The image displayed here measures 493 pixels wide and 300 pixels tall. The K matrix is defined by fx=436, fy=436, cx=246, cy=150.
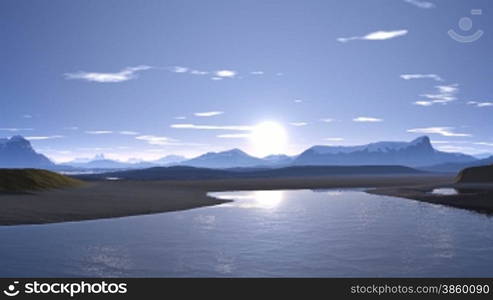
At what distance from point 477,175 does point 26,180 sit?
83013mm

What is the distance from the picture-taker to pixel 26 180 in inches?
2331

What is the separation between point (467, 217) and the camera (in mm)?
39219

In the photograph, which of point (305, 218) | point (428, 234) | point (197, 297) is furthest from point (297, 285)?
point (305, 218)

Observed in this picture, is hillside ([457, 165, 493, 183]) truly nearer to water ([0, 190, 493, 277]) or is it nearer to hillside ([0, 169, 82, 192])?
water ([0, 190, 493, 277])

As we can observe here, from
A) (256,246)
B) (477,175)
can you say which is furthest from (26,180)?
(477,175)

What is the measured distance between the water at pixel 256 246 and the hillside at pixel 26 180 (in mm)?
23255

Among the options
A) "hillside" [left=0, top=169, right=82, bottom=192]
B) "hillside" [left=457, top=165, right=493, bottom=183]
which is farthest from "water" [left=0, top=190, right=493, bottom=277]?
"hillside" [left=457, top=165, right=493, bottom=183]

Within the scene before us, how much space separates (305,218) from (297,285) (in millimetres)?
23099

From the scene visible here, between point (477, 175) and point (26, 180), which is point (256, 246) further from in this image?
point (477, 175)

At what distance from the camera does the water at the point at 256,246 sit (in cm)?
2042

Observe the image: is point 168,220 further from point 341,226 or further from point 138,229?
point 341,226

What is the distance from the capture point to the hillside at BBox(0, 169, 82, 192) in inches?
2186

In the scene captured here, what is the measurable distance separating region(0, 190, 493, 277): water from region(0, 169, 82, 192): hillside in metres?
23.3

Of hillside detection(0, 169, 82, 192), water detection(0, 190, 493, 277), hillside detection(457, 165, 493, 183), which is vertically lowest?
water detection(0, 190, 493, 277)
